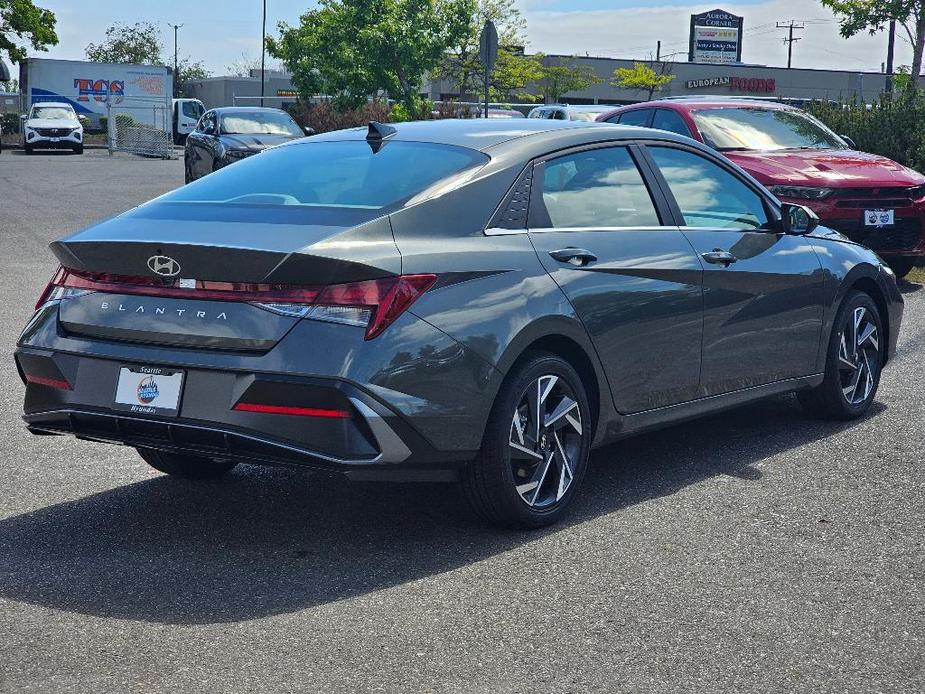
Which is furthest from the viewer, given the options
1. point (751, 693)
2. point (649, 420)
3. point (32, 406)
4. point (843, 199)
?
point (843, 199)

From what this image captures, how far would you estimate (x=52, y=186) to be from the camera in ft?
84.7

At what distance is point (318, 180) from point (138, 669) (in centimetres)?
222

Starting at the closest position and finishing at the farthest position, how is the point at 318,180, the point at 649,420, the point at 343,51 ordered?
1. the point at 318,180
2. the point at 649,420
3. the point at 343,51

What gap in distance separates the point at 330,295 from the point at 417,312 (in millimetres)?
303

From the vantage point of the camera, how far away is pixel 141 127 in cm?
4344

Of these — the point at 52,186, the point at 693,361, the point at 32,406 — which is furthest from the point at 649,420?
the point at 52,186

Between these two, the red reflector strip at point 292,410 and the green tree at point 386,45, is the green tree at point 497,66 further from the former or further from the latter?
the red reflector strip at point 292,410

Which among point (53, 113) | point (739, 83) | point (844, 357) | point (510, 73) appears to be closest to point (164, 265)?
point (844, 357)

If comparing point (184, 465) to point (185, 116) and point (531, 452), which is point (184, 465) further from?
point (185, 116)

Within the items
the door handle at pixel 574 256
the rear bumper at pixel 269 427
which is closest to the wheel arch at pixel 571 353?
the door handle at pixel 574 256

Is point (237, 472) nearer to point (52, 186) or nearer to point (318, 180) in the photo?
point (318, 180)

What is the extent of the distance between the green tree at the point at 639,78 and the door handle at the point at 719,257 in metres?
66.5

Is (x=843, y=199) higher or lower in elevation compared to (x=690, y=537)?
higher

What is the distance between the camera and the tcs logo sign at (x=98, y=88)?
5144 cm
